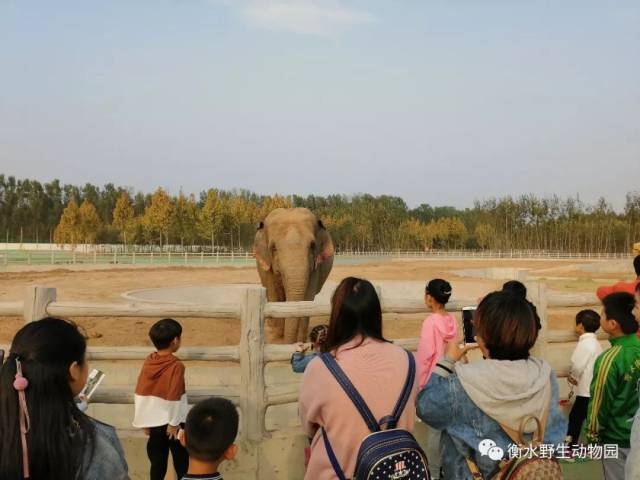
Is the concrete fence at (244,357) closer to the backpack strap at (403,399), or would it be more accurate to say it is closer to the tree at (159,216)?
the backpack strap at (403,399)

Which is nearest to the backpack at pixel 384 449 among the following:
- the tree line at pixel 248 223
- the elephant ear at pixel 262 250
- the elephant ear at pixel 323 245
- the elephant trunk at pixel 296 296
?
the elephant trunk at pixel 296 296

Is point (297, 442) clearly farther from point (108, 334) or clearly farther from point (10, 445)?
point (108, 334)

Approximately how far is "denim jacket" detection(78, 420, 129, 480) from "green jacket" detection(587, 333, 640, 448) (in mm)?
2770

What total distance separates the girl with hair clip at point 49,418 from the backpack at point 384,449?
33.8 inches

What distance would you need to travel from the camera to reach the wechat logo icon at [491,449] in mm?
2406

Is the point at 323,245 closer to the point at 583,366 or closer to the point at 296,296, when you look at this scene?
the point at 296,296

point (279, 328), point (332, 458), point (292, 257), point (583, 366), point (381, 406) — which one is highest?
point (292, 257)

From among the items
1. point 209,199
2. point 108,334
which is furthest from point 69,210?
Answer: point 108,334

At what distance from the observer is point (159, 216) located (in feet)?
218

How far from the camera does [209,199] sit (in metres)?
70.8

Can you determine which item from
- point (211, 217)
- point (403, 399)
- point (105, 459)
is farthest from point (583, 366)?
point (211, 217)

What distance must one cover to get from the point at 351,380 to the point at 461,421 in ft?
1.60

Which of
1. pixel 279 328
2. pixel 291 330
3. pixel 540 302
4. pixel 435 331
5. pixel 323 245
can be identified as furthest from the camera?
pixel 323 245

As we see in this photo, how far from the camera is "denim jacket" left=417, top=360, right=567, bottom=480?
7.97 feet
